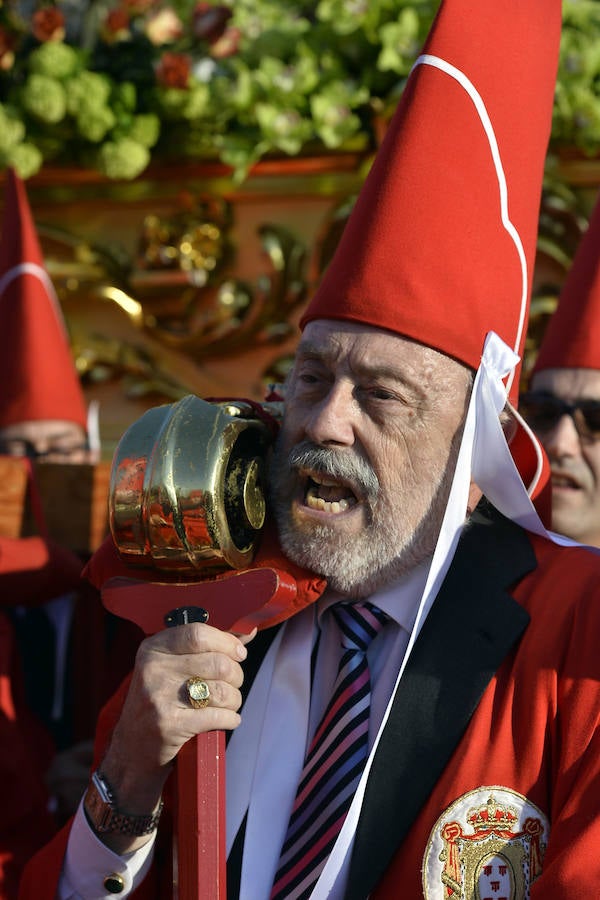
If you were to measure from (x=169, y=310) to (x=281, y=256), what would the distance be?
46 cm

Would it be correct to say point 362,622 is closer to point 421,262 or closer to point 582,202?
point 421,262

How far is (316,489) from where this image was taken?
2236 mm

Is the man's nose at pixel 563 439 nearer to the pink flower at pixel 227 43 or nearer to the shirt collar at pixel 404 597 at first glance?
the shirt collar at pixel 404 597

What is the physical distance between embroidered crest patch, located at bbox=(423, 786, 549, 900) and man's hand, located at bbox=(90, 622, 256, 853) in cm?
40

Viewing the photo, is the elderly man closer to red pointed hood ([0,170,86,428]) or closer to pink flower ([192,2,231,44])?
red pointed hood ([0,170,86,428])

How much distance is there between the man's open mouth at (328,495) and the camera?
2.21 m

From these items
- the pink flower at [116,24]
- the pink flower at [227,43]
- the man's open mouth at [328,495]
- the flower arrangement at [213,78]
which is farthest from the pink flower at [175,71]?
the man's open mouth at [328,495]

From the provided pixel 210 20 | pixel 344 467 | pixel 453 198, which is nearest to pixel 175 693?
pixel 344 467

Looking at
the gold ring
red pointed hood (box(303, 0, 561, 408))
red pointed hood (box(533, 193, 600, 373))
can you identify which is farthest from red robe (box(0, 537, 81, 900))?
red pointed hood (box(533, 193, 600, 373))

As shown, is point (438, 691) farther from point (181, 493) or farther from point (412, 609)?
point (181, 493)

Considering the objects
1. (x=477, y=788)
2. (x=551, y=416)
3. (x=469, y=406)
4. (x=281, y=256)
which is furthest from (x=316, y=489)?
(x=281, y=256)

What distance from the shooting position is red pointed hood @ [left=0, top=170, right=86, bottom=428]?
12.8ft

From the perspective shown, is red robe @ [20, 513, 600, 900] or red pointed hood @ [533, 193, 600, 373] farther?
red pointed hood @ [533, 193, 600, 373]

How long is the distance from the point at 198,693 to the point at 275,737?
0.93ft
